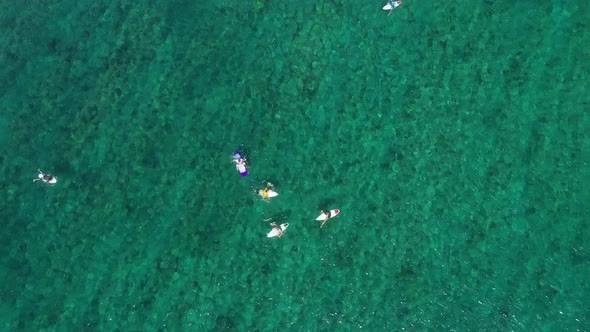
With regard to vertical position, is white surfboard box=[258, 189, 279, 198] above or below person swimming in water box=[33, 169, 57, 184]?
below

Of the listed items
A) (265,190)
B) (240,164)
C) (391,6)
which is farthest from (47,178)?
(391,6)

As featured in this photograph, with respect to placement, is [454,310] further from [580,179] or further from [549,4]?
[549,4]

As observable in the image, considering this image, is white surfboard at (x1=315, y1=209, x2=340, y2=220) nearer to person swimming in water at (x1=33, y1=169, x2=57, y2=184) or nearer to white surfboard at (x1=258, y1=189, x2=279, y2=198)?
white surfboard at (x1=258, y1=189, x2=279, y2=198)

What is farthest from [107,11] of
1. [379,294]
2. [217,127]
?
[379,294]

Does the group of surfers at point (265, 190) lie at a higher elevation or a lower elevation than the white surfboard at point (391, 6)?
lower

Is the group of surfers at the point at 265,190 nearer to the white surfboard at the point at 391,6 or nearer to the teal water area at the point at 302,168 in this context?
the teal water area at the point at 302,168

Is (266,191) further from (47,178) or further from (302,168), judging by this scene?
(47,178)

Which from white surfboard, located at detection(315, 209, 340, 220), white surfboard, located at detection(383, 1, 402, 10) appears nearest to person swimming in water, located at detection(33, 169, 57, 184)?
white surfboard, located at detection(315, 209, 340, 220)

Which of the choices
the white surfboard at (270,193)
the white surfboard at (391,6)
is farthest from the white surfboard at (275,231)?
the white surfboard at (391,6)
